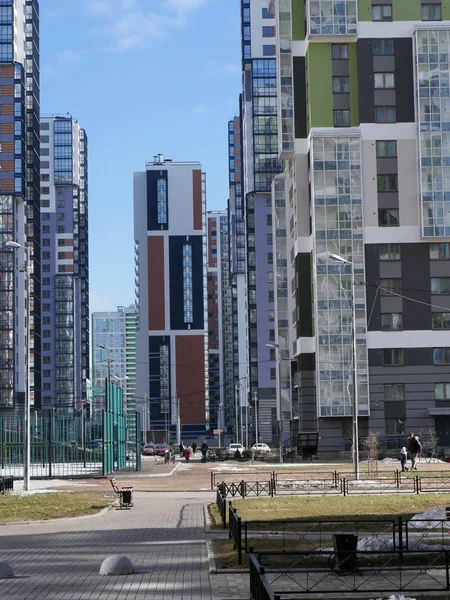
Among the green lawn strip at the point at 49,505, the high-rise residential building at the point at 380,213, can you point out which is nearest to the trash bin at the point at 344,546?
the green lawn strip at the point at 49,505

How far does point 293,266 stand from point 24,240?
75.0 m

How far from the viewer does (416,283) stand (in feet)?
275

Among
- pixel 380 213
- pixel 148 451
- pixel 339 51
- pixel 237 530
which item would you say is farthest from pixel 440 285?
pixel 237 530

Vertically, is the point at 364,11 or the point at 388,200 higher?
the point at 364,11

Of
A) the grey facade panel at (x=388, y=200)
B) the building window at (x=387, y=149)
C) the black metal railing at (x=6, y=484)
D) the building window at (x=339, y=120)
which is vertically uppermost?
the building window at (x=339, y=120)

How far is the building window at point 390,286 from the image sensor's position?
8338cm

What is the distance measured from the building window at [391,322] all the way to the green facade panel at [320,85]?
14993 millimetres

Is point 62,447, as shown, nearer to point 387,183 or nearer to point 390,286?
point 390,286

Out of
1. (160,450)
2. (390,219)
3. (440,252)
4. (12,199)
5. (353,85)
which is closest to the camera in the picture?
(390,219)

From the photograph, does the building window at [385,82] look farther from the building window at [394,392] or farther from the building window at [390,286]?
the building window at [394,392]

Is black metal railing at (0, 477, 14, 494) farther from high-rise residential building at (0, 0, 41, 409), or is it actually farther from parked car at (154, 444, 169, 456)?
high-rise residential building at (0, 0, 41, 409)

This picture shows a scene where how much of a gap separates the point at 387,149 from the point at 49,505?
55.5m

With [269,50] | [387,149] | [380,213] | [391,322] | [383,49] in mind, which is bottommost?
[391,322]

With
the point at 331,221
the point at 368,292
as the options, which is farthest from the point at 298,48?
the point at 368,292
